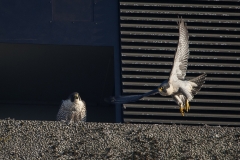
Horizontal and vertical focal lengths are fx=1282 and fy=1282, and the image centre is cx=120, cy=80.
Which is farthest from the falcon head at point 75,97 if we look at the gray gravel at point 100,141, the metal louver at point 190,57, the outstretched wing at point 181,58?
the gray gravel at point 100,141

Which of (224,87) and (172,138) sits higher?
(224,87)

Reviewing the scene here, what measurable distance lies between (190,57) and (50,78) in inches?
117

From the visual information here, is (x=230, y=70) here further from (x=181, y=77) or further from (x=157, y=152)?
(x=157, y=152)

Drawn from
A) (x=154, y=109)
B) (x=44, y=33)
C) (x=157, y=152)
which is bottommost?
(x=157, y=152)

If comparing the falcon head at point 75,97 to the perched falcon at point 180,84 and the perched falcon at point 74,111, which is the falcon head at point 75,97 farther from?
the perched falcon at point 180,84

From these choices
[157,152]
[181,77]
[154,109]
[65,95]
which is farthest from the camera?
[65,95]

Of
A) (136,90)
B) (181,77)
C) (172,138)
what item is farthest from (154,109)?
(172,138)

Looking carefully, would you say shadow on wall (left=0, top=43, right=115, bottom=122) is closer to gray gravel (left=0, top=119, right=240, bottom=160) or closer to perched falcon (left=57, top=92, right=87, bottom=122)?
perched falcon (left=57, top=92, right=87, bottom=122)

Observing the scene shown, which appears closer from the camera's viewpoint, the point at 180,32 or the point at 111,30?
the point at 180,32

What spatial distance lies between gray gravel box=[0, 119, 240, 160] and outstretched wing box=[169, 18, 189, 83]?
4.16 feet

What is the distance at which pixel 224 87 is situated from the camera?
18.1 m

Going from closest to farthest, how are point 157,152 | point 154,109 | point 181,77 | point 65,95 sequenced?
1. point 157,152
2. point 181,77
3. point 154,109
4. point 65,95

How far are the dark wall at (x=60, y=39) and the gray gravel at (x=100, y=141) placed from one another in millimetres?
2880

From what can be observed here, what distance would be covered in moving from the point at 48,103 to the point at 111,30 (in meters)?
2.74
